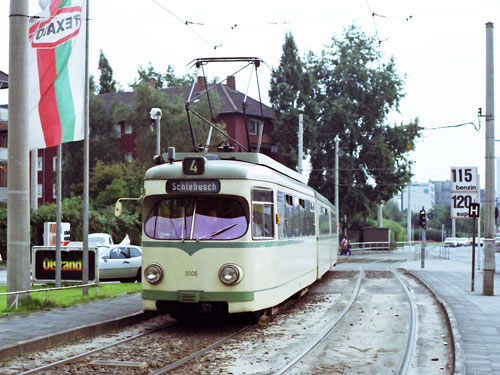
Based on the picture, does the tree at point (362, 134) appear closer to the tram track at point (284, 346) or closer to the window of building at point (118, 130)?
the window of building at point (118, 130)

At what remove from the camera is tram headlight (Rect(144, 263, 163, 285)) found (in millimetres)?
12184

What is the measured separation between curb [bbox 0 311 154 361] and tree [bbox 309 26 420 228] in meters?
47.0

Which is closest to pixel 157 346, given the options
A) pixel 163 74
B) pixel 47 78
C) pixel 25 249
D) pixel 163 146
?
pixel 25 249

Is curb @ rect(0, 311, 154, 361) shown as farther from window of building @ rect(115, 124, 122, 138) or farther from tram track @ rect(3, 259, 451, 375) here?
window of building @ rect(115, 124, 122, 138)

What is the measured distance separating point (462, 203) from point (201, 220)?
10.0 metres

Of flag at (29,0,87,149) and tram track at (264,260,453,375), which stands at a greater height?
flag at (29,0,87,149)

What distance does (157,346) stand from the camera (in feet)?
35.2

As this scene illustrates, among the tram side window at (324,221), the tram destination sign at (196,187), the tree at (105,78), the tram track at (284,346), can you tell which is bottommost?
the tram track at (284,346)

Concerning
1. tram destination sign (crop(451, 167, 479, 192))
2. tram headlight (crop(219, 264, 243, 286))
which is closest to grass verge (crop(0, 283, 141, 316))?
tram headlight (crop(219, 264, 243, 286))

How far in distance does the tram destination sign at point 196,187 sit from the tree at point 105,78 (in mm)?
74130

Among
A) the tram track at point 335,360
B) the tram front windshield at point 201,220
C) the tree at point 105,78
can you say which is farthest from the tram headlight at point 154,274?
the tree at point 105,78

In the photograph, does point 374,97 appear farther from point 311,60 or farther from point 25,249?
point 25,249

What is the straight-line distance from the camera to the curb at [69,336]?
963 cm

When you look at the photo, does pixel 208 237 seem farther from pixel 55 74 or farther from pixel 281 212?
pixel 55 74
